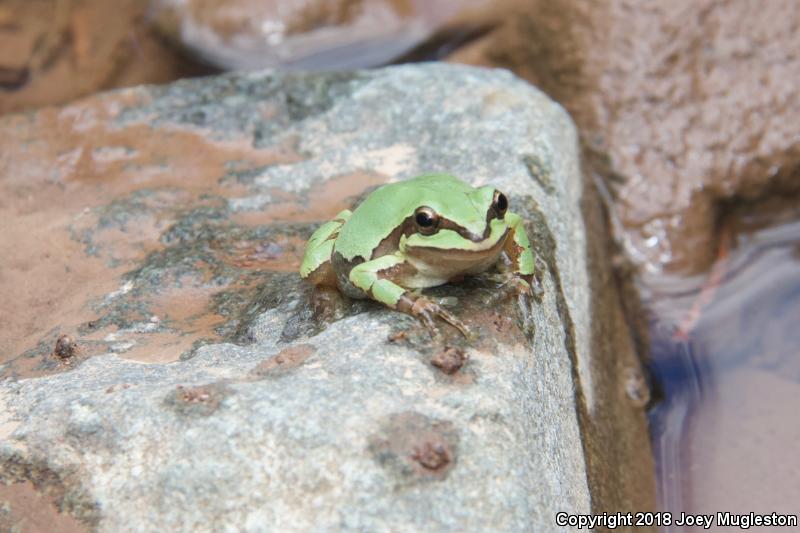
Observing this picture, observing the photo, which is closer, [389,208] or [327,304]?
[389,208]

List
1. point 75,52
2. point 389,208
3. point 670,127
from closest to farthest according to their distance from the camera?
1. point 389,208
2. point 670,127
3. point 75,52

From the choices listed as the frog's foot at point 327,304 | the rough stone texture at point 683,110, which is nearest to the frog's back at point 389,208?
the frog's foot at point 327,304

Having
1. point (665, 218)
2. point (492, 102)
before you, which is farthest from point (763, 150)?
point (492, 102)

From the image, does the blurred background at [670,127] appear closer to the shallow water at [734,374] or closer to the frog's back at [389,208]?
the shallow water at [734,374]

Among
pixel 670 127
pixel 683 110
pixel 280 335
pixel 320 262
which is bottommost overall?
pixel 670 127

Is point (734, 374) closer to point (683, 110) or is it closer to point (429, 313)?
point (683, 110)

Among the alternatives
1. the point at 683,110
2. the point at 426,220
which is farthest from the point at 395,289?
the point at 683,110

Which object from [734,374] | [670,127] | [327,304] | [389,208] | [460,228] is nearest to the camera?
[460,228]
